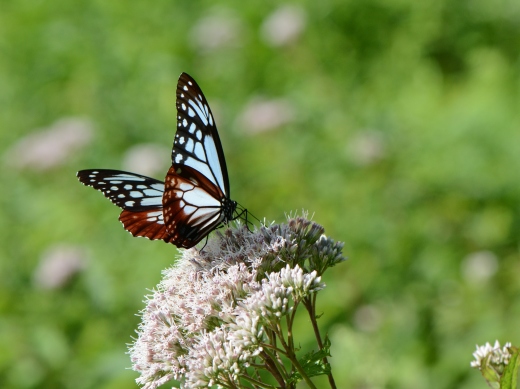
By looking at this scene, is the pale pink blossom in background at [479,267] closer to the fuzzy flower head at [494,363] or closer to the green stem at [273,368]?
the fuzzy flower head at [494,363]

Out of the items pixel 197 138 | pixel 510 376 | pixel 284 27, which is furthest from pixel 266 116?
pixel 510 376

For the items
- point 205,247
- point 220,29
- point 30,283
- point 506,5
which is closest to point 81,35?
A: point 220,29

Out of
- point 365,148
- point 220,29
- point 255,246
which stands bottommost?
point 255,246

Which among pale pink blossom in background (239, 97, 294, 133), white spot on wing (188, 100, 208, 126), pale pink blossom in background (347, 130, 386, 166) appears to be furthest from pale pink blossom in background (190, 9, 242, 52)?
white spot on wing (188, 100, 208, 126)

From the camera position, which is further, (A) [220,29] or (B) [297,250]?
(A) [220,29]

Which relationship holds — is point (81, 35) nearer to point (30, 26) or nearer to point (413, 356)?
point (30, 26)

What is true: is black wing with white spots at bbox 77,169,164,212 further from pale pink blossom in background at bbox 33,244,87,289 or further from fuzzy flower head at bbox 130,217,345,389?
pale pink blossom in background at bbox 33,244,87,289
